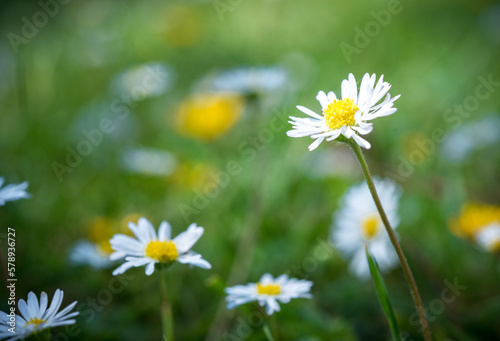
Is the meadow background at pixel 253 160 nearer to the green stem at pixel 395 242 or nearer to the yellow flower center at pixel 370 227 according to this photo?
the yellow flower center at pixel 370 227

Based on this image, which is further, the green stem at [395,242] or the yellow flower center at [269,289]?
the yellow flower center at [269,289]

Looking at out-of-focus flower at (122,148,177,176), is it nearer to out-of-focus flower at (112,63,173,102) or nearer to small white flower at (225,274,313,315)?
out-of-focus flower at (112,63,173,102)

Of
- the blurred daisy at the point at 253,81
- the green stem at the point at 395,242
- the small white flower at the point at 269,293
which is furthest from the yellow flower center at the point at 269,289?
the blurred daisy at the point at 253,81

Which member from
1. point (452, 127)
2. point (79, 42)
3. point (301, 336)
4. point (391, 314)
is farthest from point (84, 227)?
point (79, 42)

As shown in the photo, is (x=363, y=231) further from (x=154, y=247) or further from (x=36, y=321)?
(x=36, y=321)

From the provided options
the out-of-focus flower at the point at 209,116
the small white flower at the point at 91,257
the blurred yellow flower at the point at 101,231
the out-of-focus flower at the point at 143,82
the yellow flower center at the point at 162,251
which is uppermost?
the out-of-focus flower at the point at 143,82

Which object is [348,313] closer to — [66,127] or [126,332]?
[126,332]

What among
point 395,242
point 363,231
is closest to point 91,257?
point 363,231
